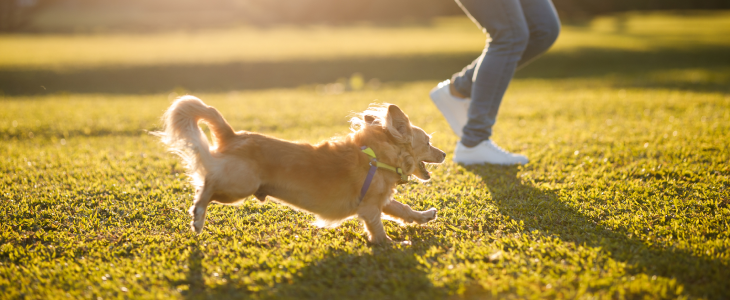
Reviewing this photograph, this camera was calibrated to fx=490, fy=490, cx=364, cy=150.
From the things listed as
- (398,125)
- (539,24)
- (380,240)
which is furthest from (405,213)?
(539,24)

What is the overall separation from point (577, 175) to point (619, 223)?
1188 millimetres

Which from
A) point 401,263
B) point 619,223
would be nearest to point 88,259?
point 401,263

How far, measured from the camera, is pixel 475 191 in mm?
4180

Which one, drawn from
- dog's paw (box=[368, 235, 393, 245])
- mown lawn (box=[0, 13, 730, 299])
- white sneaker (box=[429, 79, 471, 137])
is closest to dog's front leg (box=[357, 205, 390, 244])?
dog's paw (box=[368, 235, 393, 245])

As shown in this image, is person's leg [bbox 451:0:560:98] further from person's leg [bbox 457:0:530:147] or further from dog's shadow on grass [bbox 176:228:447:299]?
dog's shadow on grass [bbox 176:228:447:299]

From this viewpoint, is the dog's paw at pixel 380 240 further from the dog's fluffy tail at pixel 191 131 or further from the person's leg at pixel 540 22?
the person's leg at pixel 540 22

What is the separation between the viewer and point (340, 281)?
8.82ft

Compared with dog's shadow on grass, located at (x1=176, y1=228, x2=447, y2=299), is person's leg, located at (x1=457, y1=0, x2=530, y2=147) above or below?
above

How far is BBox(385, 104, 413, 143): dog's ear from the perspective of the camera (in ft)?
11.1

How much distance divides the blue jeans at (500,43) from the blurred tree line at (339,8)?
36.1 m

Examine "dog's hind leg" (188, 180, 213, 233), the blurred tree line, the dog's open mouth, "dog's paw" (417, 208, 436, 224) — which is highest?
the blurred tree line

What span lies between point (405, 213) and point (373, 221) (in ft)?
1.12

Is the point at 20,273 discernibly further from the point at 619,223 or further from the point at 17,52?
the point at 17,52

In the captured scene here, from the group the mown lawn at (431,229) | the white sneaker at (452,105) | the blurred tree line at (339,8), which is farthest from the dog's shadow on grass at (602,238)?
the blurred tree line at (339,8)
